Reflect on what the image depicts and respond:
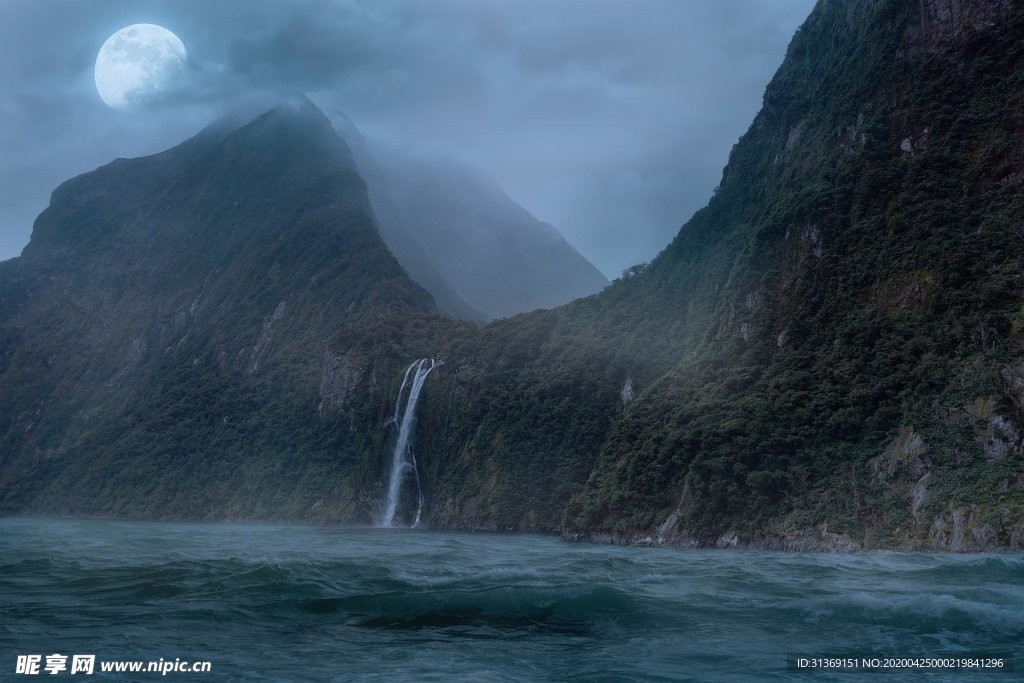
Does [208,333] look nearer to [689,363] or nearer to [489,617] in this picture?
[689,363]

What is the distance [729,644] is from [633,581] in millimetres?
7087

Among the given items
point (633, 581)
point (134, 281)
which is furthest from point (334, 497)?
point (134, 281)

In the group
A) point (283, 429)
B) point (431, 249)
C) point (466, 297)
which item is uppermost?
point (431, 249)

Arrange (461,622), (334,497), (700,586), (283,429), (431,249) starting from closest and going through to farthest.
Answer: (461,622) → (700,586) → (334,497) → (283,429) → (431,249)

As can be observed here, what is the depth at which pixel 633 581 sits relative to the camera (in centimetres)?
1923

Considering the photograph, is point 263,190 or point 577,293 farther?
point 577,293

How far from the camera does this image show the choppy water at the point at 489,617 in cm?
1111

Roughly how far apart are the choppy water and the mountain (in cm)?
1488

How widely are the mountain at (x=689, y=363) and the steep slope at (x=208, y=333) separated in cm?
59

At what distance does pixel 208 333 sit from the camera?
12594cm

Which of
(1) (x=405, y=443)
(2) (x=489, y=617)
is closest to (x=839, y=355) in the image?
(2) (x=489, y=617)

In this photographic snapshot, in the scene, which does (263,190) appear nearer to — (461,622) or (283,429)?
(283,429)

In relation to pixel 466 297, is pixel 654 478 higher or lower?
lower

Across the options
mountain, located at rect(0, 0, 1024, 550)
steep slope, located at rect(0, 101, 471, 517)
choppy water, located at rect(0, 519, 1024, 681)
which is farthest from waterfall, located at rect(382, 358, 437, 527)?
choppy water, located at rect(0, 519, 1024, 681)
